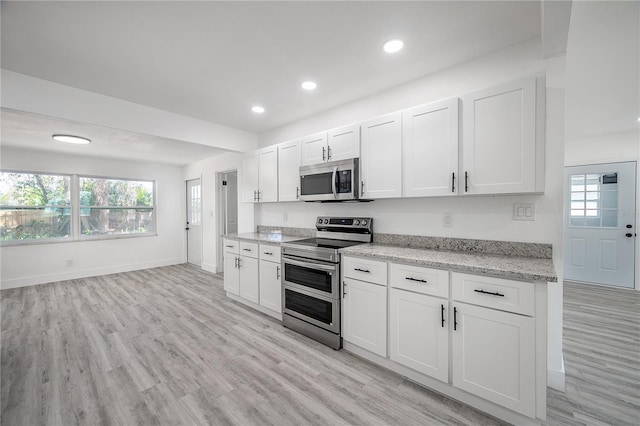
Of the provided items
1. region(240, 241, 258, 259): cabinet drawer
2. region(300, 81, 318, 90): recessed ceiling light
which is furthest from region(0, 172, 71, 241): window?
region(300, 81, 318, 90): recessed ceiling light

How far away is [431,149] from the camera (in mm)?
2227

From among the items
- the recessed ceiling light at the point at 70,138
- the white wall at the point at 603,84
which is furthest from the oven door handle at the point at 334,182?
the recessed ceiling light at the point at 70,138

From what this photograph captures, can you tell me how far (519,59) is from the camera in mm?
2066

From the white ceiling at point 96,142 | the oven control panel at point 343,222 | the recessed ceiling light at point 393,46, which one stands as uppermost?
the recessed ceiling light at point 393,46

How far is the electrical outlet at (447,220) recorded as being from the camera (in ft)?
7.89

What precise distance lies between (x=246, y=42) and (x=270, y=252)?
213cm

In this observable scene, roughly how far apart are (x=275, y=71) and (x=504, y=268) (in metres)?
2.43

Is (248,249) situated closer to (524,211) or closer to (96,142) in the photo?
(524,211)

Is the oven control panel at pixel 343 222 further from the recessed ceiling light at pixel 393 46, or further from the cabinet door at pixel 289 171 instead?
the recessed ceiling light at pixel 393 46

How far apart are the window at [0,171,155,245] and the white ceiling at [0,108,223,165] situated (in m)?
0.64

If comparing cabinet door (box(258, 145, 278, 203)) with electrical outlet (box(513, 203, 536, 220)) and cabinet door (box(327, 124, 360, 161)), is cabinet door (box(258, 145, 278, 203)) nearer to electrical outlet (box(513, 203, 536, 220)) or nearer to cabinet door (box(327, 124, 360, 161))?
cabinet door (box(327, 124, 360, 161))

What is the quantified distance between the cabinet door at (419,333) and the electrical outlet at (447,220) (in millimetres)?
816

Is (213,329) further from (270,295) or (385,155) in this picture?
(385,155)

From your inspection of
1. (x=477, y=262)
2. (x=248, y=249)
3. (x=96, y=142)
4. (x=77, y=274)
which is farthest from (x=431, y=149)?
(x=77, y=274)
